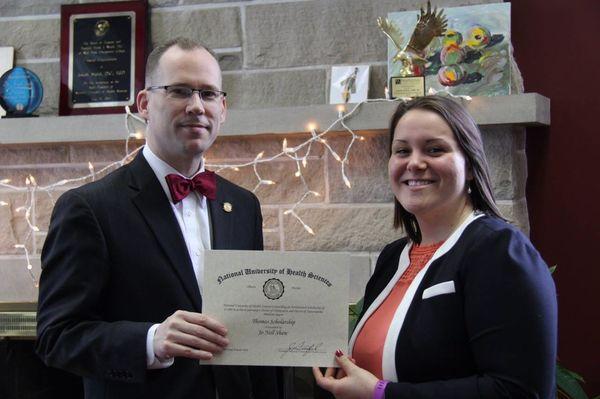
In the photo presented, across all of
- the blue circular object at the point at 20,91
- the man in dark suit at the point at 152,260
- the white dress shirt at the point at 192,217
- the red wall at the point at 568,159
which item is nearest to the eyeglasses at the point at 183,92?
the man in dark suit at the point at 152,260

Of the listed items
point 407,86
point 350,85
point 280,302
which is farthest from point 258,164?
point 280,302

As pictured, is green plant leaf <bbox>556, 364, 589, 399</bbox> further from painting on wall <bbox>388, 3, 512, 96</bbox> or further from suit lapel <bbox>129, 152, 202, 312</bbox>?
suit lapel <bbox>129, 152, 202, 312</bbox>

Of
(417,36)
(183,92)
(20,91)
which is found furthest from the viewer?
(20,91)

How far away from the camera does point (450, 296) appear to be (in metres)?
1.29

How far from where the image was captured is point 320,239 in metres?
2.39

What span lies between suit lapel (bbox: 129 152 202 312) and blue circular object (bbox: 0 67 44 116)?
3.47 ft

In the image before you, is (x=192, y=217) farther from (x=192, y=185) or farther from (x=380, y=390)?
(x=380, y=390)

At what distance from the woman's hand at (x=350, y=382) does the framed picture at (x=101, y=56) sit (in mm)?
1451

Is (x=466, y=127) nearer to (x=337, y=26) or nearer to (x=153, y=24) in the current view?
(x=337, y=26)

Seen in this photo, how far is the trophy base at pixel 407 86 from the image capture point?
2.18 meters

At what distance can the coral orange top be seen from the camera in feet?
4.52

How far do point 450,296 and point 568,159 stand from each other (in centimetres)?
126

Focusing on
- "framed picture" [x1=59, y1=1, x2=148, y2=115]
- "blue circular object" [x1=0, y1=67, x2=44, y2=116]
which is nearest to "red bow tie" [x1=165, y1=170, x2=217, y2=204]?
"framed picture" [x1=59, y1=1, x2=148, y2=115]

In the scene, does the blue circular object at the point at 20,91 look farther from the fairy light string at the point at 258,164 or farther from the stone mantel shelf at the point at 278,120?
the fairy light string at the point at 258,164
